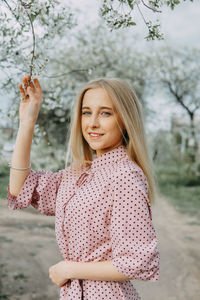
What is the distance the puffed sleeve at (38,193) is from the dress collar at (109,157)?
8.3 inches

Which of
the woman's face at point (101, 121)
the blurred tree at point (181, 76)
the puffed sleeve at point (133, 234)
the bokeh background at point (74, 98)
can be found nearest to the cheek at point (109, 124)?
the woman's face at point (101, 121)

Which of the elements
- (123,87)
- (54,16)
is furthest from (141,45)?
(123,87)

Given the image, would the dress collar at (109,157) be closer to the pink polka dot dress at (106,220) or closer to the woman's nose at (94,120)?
the pink polka dot dress at (106,220)

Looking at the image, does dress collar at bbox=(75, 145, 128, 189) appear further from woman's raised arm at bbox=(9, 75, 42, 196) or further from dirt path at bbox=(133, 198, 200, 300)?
dirt path at bbox=(133, 198, 200, 300)

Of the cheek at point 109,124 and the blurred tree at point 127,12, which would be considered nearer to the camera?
the cheek at point 109,124

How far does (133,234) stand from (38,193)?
0.53 meters

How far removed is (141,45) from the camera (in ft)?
46.8

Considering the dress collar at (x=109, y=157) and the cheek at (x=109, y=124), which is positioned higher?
the cheek at (x=109, y=124)

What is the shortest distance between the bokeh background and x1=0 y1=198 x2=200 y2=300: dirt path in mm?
13

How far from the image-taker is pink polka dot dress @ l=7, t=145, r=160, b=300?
1.43 metres

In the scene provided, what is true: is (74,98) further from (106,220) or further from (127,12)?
(106,220)

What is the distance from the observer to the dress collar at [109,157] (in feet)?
5.56

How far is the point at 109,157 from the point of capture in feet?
5.59

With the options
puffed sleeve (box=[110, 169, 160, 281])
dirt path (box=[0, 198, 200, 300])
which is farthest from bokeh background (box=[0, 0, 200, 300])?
puffed sleeve (box=[110, 169, 160, 281])
